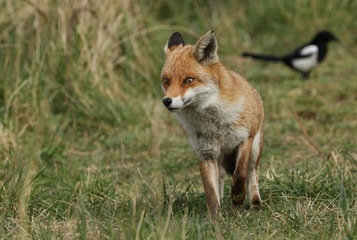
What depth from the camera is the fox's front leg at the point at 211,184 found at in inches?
155

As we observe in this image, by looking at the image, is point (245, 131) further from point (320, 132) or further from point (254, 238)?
point (320, 132)

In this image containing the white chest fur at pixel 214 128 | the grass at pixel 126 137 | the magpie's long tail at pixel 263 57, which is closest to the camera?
the grass at pixel 126 137

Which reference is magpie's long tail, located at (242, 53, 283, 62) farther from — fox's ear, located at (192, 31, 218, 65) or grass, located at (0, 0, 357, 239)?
fox's ear, located at (192, 31, 218, 65)

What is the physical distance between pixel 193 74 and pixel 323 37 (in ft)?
21.2

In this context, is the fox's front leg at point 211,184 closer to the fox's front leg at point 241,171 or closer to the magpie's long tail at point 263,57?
the fox's front leg at point 241,171

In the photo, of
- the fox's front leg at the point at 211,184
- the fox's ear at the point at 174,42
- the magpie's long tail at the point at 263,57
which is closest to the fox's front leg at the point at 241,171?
the fox's front leg at the point at 211,184

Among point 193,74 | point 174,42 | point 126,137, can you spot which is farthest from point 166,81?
point 126,137

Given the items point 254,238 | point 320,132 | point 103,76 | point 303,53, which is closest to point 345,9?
point 303,53

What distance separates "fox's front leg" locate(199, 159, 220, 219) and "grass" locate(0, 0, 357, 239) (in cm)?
13

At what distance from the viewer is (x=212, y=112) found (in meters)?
3.95

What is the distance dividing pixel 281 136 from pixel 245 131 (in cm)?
273

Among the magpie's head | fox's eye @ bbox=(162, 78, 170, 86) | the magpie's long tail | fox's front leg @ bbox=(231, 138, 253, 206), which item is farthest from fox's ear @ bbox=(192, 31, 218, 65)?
the magpie's head

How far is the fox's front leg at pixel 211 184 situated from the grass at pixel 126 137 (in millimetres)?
129

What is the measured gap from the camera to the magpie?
923 cm
